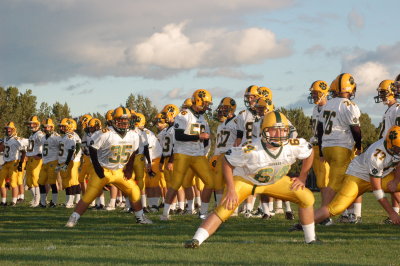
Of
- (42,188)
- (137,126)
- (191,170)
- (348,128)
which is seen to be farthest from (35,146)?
(348,128)

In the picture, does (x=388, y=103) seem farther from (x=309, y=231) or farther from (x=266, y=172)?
(x=266, y=172)

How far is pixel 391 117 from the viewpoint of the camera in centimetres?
995

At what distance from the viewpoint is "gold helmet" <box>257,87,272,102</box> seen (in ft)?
39.7

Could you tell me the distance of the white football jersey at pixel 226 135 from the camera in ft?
40.1

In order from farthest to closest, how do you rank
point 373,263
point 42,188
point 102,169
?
1. point 42,188
2. point 102,169
3. point 373,263

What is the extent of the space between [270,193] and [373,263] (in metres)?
1.56

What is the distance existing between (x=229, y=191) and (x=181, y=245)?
1.01 meters

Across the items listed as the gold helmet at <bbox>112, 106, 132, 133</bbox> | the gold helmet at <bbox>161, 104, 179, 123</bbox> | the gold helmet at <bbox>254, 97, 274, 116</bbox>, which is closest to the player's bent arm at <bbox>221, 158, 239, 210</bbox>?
the gold helmet at <bbox>112, 106, 132, 133</bbox>

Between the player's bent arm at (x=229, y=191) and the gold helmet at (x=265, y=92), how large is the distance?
500cm

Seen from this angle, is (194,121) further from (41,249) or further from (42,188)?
(42,188)

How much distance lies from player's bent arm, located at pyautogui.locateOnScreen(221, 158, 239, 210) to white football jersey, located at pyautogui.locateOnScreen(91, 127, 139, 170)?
3.57m

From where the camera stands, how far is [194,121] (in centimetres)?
1162

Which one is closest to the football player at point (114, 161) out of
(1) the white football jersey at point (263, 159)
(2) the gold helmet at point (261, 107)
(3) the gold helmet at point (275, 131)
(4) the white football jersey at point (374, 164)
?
(2) the gold helmet at point (261, 107)

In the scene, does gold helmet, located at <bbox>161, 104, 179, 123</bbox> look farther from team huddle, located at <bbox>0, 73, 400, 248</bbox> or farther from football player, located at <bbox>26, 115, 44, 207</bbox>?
football player, located at <bbox>26, 115, 44, 207</bbox>
